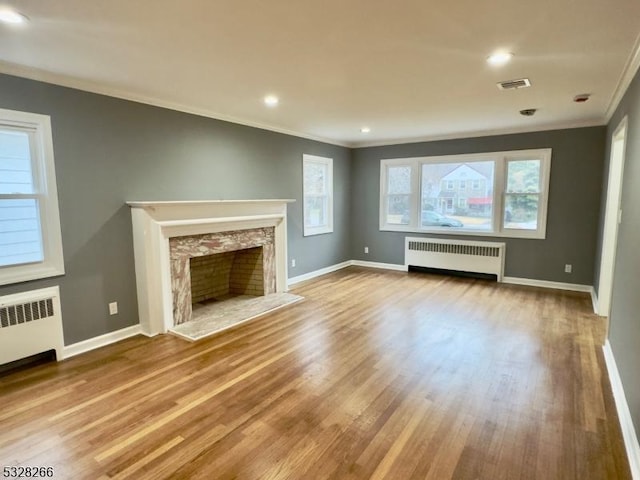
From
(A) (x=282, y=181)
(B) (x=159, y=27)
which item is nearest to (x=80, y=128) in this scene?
(B) (x=159, y=27)

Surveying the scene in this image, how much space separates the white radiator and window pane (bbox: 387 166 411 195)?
95 cm

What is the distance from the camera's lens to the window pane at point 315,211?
6.20m

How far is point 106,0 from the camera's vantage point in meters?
1.86

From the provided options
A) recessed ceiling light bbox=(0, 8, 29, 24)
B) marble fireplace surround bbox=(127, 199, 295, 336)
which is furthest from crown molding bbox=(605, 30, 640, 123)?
marble fireplace surround bbox=(127, 199, 295, 336)

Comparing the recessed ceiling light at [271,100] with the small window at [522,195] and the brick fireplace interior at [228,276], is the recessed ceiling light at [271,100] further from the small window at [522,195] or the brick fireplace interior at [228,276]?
the small window at [522,195]

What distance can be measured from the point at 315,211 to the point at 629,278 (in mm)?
4646

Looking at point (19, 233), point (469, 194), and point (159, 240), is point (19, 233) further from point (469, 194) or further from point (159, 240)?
point (469, 194)

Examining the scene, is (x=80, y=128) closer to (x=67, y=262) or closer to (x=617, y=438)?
(x=67, y=262)

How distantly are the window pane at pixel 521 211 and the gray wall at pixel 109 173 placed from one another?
4.35 m

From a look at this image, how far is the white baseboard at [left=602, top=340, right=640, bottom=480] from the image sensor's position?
6.00ft

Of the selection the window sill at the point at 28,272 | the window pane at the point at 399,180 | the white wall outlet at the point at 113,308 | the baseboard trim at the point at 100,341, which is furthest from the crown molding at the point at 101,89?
the window pane at the point at 399,180

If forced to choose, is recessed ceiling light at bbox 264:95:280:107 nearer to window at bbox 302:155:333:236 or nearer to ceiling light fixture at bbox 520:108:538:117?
window at bbox 302:155:333:236

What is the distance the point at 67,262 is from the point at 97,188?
742mm

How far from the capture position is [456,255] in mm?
6109
